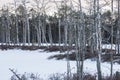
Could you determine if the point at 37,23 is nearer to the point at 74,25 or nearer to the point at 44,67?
the point at 44,67

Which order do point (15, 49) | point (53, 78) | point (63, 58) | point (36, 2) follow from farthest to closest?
point (36, 2) < point (15, 49) < point (63, 58) < point (53, 78)

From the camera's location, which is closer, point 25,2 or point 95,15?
point 95,15

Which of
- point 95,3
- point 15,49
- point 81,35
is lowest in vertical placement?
point 15,49

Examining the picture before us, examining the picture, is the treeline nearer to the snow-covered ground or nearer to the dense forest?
the dense forest

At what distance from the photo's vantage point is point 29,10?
6391 centimetres

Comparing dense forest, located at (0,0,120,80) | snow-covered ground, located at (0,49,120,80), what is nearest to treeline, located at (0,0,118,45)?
dense forest, located at (0,0,120,80)

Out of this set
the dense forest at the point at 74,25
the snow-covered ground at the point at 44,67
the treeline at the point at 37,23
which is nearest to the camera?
the dense forest at the point at 74,25

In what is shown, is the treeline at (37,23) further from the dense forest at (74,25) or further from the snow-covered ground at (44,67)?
the snow-covered ground at (44,67)

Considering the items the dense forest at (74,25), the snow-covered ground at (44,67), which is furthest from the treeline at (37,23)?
the snow-covered ground at (44,67)

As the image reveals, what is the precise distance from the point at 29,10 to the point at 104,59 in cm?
4402

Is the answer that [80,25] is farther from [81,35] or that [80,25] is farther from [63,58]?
[63,58]

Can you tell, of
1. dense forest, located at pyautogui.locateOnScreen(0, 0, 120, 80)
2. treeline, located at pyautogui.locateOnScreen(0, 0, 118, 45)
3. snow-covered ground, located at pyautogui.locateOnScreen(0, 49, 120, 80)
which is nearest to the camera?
dense forest, located at pyautogui.locateOnScreen(0, 0, 120, 80)

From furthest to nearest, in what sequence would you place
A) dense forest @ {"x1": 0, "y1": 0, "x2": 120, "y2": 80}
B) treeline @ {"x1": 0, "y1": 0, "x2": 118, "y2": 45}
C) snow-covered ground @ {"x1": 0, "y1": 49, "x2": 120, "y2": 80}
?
1. treeline @ {"x1": 0, "y1": 0, "x2": 118, "y2": 45}
2. snow-covered ground @ {"x1": 0, "y1": 49, "x2": 120, "y2": 80}
3. dense forest @ {"x1": 0, "y1": 0, "x2": 120, "y2": 80}

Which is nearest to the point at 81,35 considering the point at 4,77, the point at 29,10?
the point at 4,77
